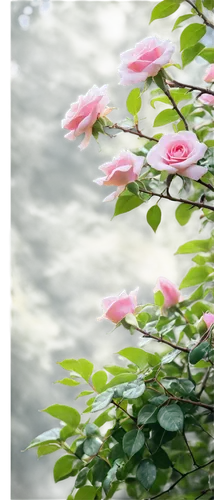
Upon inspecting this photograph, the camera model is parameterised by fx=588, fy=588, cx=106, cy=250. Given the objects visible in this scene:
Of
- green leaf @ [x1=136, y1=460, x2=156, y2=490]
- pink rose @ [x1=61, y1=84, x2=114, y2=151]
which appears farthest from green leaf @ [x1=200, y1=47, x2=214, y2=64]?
green leaf @ [x1=136, y1=460, x2=156, y2=490]

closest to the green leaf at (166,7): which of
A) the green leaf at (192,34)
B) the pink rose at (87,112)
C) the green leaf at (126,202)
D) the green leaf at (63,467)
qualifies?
the green leaf at (192,34)

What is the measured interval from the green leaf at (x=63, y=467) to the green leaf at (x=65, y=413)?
6cm

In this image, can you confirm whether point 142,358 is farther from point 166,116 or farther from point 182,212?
point 166,116

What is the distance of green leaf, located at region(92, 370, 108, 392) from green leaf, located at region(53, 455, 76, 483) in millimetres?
135

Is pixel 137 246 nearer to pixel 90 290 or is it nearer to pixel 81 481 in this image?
pixel 90 290

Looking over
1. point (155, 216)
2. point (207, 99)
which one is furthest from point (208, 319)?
point (207, 99)

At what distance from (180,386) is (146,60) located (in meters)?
0.53

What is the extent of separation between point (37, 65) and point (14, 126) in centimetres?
20

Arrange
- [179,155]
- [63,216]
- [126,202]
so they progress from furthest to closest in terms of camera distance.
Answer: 1. [63,216]
2. [126,202]
3. [179,155]

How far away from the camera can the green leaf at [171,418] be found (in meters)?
0.89

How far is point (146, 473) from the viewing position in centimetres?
94

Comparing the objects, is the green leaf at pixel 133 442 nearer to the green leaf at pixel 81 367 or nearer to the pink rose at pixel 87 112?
the green leaf at pixel 81 367

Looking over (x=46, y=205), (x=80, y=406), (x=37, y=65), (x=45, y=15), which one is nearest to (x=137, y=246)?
(x=46, y=205)

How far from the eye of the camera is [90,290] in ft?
5.95
